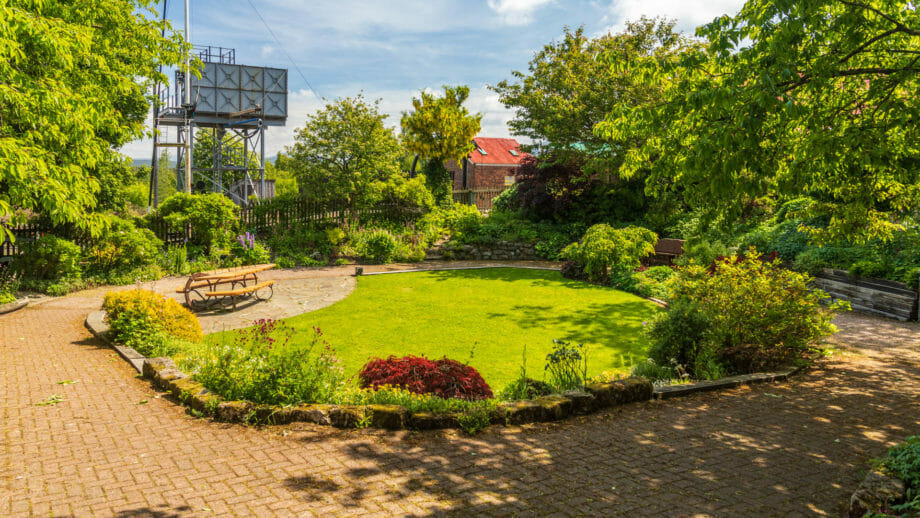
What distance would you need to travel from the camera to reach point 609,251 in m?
16.2

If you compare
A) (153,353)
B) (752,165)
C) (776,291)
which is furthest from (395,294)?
(752,165)

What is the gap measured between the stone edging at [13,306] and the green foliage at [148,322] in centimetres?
379

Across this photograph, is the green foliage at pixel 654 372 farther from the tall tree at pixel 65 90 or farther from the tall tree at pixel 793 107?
the tall tree at pixel 65 90

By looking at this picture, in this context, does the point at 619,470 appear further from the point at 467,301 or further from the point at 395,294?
the point at 395,294

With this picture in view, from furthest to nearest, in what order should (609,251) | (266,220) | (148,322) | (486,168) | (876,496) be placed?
(486,168), (266,220), (609,251), (148,322), (876,496)

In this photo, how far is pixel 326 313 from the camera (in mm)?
12273

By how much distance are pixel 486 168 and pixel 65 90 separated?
132 feet

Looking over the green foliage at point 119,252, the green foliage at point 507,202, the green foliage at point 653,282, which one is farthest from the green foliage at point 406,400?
the green foliage at point 507,202

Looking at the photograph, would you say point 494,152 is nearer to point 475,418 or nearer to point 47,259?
point 47,259

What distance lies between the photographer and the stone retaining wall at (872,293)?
11.9 meters

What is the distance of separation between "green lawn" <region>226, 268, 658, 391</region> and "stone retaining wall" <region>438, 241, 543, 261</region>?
422cm

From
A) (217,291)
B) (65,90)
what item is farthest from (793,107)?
(217,291)

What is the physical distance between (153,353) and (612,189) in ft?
59.5

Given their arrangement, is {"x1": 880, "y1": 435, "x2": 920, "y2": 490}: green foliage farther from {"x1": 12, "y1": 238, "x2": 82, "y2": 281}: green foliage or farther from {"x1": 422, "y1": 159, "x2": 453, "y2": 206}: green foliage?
{"x1": 422, "y1": 159, "x2": 453, "y2": 206}: green foliage
